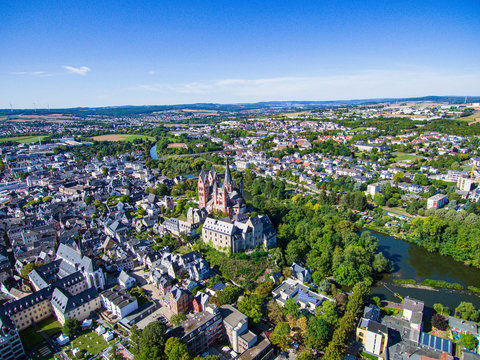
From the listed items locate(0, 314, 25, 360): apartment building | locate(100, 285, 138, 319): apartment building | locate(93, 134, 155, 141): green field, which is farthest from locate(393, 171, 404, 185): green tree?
locate(93, 134, 155, 141): green field

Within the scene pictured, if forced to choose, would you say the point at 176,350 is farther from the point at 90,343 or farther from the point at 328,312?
the point at 328,312

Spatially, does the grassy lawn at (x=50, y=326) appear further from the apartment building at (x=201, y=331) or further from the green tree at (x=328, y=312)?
the green tree at (x=328, y=312)

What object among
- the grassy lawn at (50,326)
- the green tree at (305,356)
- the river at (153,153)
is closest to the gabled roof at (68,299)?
the grassy lawn at (50,326)

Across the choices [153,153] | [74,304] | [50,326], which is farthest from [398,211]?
[153,153]

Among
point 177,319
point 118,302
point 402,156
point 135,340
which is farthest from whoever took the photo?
point 402,156

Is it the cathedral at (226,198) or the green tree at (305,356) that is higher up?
the cathedral at (226,198)

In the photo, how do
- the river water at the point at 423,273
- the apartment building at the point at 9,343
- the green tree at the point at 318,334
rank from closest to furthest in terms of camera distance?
1. the apartment building at the point at 9,343
2. the green tree at the point at 318,334
3. the river water at the point at 423,273

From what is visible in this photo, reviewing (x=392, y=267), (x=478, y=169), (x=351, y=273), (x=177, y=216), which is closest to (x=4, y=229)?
(x=177, y=216)
